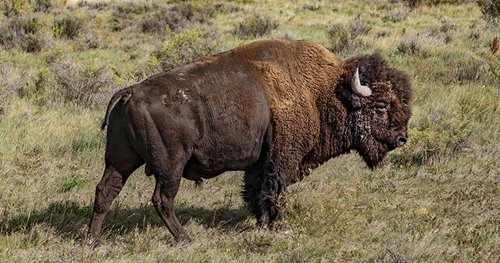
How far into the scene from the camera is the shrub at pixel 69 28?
2149cm

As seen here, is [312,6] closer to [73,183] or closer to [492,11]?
[492,11]

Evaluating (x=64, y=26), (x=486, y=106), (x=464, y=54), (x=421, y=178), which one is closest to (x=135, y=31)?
(x=64, y=26)

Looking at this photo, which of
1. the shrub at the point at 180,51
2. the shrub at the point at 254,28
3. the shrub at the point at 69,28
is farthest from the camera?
the shrub at the point at 254,28

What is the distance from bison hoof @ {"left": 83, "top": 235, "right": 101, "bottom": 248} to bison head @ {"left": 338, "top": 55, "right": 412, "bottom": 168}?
2.79 metres

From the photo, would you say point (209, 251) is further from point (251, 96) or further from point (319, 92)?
Result: point (319, 92)

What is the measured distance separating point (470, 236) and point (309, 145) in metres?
1.77

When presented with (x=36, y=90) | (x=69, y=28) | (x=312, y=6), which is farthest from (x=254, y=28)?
(x=36, y=90)

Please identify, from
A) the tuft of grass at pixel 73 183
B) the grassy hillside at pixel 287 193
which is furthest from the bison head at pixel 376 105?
the tuft of grass at pixel 73 183

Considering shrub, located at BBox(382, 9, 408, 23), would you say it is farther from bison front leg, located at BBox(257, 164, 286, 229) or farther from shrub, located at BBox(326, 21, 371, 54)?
bison front leg, located at BBox(257, 164, 286, 229)

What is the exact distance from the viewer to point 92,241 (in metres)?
5.88

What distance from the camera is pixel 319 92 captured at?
21.9ft

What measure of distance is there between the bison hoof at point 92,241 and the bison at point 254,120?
0.01 meters

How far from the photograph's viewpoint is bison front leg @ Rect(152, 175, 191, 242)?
5848 millimetres

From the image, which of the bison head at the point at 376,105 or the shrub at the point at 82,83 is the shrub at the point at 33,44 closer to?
the shrub at the point at 82,83
